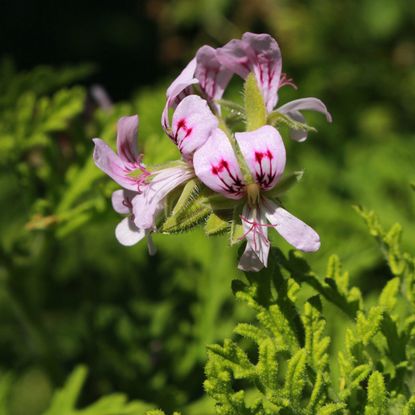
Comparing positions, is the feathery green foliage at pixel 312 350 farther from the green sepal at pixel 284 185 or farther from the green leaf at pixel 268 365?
the green sepal at pixel 284 185

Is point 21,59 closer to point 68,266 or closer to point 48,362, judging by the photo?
point 68,266

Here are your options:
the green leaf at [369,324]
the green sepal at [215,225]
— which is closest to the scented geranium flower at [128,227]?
the green sepal at [215,225]

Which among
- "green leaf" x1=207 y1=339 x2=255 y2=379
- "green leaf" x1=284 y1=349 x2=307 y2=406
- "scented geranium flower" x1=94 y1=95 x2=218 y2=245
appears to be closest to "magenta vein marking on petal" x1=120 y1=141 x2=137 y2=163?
"scented geranium flower" x1=94 y1=95 x2=218 y2=245

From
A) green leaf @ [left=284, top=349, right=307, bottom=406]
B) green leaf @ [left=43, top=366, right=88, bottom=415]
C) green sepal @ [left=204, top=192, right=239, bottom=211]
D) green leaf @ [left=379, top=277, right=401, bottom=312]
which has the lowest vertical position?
green leaf @ [left=43, top=366, right=88, bottom=415]

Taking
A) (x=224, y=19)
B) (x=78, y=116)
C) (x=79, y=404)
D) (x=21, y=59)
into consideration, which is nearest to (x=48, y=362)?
(x=79, y=404)

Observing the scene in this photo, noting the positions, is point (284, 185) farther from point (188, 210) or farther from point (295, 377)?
point (295, 377)

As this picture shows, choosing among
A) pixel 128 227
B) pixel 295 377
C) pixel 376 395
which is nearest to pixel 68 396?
pixel 128 227

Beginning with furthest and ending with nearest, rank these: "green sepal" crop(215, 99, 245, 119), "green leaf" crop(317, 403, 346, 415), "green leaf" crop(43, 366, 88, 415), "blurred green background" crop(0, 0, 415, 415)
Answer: "blurred green background" crop(0, 0, 415, 415) → "green leaf" crop(43, 366, 88, 415) → "green sepal" crop(215, 99, 245, 119) → "green leaf" crop(317, 403, 346, 415)

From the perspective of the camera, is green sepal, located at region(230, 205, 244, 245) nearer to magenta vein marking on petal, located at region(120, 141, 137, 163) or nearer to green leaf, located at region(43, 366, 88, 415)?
magenta vein marking on petal, located at region(120, 141, 137, 163)
